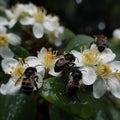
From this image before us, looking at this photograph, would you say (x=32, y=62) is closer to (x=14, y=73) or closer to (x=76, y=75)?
(x=14, y=73)

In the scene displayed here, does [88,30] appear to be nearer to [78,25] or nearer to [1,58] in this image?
[78,25]

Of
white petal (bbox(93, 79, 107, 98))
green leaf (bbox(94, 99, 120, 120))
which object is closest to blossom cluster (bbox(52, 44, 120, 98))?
white petal (bbox(93, 79, 107, 98))

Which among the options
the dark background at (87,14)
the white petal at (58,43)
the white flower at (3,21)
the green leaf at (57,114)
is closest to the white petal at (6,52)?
the white flower at (3,21)

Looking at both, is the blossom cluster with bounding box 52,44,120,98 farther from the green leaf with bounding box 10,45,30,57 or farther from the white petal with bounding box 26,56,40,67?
the green leaf with bounding box 10,45,30,57

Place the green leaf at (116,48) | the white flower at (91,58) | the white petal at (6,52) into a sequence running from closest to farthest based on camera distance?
1. the white flower at (91,58)
2. the green leaf at (116,48)
3. the white petal at (6,52)

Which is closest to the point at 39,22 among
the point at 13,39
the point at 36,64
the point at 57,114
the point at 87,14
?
the point at 13,39

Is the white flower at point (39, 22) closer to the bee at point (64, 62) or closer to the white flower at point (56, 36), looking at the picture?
the white flower at point (56, 36)
